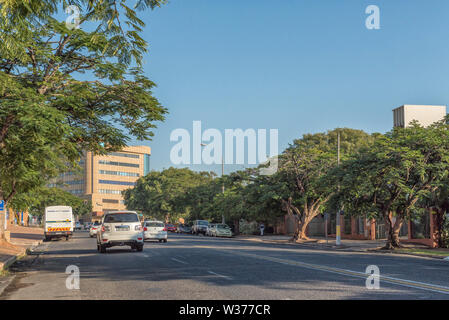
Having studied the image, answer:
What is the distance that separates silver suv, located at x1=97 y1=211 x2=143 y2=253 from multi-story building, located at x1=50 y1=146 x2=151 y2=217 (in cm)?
14051

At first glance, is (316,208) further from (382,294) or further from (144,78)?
(382,294)

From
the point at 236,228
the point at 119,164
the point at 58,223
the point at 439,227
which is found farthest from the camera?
the point at 119,164

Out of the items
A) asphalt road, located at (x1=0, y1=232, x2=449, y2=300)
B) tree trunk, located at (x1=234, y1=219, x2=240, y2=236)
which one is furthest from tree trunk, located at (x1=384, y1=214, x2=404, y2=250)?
tree trunk, located at (x1=234, y1=219, x2=240, y2=236)

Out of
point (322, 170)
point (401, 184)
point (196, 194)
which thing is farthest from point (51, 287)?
point (196, 194)

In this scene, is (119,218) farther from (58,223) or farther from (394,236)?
(58,223)

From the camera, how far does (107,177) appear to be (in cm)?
17325

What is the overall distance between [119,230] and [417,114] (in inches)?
1419

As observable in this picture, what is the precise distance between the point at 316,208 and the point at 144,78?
102 ft

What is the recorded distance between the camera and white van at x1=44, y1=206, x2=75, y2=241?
Answer: 147ft

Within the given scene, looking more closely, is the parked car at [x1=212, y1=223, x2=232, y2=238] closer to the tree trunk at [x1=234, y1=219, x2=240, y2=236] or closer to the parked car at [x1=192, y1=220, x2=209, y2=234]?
the parked car at [x1=192, y1=220, x2=209, y2=234]

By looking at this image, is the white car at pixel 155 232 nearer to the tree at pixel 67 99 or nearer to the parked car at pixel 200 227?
the tree at pixel 67 99

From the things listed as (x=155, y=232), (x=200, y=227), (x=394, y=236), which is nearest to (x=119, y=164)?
(x=200, y=227)

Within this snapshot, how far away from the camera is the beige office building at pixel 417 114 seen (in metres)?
51.4

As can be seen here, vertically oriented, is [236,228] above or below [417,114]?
below
